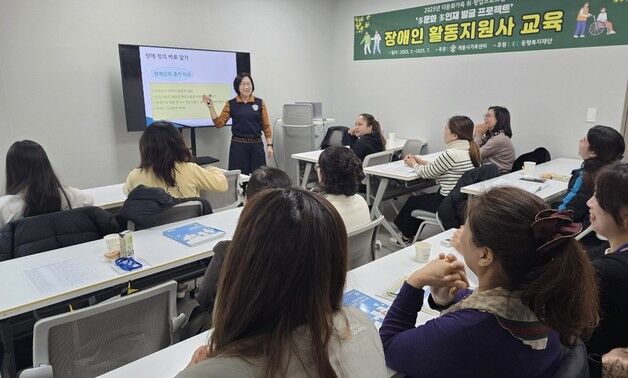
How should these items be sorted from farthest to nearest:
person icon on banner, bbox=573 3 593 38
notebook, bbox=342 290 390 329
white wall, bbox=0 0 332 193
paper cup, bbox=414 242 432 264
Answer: person icon on banner, bbox=573 3 593 38 → white wall, bbox=0 0 332 193 → paper cup, bbox=414 242 432 264 → notebook, bbox=342 290 390 329

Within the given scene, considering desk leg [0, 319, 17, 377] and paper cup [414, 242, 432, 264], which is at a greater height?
paper cup [414, 242, 432, 264]

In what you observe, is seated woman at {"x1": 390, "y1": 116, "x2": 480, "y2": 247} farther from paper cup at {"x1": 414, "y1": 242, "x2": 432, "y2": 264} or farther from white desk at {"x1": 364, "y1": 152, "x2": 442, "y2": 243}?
paper cup at {"x1": 414, "y1": 242, "x2": 432, "y2": 264}

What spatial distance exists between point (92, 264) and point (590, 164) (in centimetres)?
286

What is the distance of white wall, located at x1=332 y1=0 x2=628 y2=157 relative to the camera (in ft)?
14.5

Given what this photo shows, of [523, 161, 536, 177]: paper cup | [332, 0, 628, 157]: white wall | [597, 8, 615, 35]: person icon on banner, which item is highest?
[597, 8, 615, 35]: person icon on banner

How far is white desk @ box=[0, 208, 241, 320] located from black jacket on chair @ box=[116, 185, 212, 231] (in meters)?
0.08

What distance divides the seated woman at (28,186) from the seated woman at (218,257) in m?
1.00

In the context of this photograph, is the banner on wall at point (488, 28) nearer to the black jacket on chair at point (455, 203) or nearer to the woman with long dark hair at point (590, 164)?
the woman with long dark hair at point (590, 164)

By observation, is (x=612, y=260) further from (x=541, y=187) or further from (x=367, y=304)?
(x=541, y=187)

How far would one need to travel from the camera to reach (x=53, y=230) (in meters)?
2.07

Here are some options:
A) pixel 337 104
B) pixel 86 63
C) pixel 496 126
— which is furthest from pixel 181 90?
pixel 496 126

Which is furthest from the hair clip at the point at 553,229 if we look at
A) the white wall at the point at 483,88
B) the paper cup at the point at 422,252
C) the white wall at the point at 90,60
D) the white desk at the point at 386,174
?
the white wall at the point at 90,60

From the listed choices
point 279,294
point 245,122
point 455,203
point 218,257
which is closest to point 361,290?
point 218,257

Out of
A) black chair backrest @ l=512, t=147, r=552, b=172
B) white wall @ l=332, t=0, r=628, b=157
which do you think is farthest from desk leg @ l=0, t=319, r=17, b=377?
white wall @ l=332, t=0, r=628, b=157
